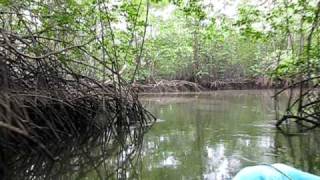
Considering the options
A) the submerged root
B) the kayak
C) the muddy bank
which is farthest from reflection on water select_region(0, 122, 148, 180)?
the muddy bank

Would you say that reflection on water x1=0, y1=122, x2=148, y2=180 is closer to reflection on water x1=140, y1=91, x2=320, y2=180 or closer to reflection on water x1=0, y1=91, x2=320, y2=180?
reflection on water x1=0, y1=91, x2=320, y2=180

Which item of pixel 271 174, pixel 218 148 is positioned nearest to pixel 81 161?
pixel 218 148

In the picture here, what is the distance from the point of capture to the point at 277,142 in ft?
15.4

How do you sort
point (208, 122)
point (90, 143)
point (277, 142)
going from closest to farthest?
point (277, 142) < point (90, 143) < point (208, 122)

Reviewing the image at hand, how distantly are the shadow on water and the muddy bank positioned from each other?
1170 centimetres

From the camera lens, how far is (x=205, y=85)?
19641mm

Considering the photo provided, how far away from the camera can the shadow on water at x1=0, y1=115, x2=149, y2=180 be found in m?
3.57

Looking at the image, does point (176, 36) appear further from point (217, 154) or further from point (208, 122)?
point (217, 154)

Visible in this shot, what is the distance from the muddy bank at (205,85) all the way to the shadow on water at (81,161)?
461 inches

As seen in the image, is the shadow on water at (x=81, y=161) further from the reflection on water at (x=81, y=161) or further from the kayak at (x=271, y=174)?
the kayak at (x=271, y=174)

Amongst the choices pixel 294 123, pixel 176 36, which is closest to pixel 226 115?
pixel 294 123

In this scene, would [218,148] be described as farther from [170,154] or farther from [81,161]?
[81,161]

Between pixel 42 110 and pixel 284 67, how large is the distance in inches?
134

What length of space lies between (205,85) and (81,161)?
15.7 meters
